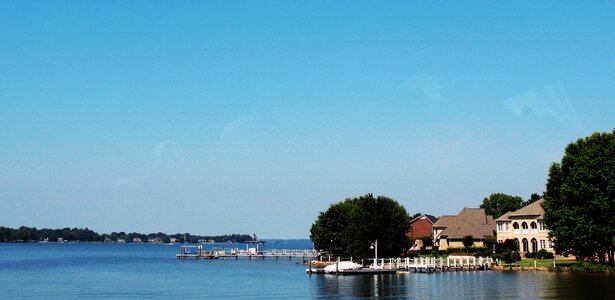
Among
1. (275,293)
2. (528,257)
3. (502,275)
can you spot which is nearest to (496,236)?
(528,257)

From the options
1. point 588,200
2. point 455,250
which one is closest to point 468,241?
point 455,250

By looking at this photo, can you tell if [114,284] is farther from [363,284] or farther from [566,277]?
[566,277]

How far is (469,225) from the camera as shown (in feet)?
417

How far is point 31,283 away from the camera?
3445 inches

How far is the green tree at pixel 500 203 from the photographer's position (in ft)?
556

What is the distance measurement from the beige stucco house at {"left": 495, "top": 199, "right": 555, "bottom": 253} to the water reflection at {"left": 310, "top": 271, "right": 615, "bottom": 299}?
24.9 meters

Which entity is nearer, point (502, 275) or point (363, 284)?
point (363, 284)

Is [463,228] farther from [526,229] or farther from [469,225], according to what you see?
[526,229]

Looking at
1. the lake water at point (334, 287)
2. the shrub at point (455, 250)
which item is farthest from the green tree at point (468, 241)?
the lake water at point (334, 287)

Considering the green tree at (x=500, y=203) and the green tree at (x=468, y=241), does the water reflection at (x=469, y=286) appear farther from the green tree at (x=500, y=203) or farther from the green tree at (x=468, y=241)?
the green tree at (x=500, y=203)

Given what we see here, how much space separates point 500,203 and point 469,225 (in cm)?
4811

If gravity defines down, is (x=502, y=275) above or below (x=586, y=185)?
below

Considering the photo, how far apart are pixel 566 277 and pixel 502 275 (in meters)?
8.82

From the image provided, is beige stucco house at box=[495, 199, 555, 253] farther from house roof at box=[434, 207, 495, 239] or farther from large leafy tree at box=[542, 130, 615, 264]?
large leafy tree at box=[542, 130, 615, 264]
